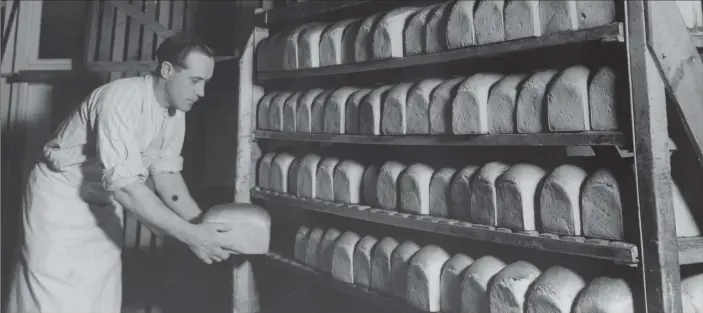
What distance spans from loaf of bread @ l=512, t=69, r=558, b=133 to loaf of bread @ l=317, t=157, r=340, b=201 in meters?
0.93

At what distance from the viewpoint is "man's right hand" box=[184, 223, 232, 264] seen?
2121 mm

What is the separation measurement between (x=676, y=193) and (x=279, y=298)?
1989 mm

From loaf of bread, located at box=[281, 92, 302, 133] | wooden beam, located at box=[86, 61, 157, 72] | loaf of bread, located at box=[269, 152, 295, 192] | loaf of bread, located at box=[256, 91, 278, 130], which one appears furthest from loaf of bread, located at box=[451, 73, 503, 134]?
wooden beam, located at box=[86, 61, 157, 72]

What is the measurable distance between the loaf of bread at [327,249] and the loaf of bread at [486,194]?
0.77 metres

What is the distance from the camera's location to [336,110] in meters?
2.25

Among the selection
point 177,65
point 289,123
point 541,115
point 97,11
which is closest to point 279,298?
point 289,123

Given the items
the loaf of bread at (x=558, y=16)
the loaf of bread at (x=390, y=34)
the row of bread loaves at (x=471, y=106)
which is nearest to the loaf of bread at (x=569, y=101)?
the row of bread loaves at (x=471, y=106)

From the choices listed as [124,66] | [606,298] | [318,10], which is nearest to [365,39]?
[318,10]

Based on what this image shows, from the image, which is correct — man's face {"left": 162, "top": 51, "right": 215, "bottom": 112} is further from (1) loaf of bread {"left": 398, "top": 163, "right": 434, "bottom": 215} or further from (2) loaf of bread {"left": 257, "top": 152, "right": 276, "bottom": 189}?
(1) loaf of bread {"left": 398, "top": 163, "right": 434, "bottom": 215}

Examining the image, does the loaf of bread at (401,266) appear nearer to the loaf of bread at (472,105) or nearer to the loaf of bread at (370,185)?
the loaf of bread at (370,185)

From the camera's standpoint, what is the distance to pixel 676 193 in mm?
1494

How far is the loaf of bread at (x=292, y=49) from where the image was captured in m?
2.46

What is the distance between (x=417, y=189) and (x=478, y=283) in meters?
0.41

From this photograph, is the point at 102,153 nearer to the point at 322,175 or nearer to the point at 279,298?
the point at 322,175
